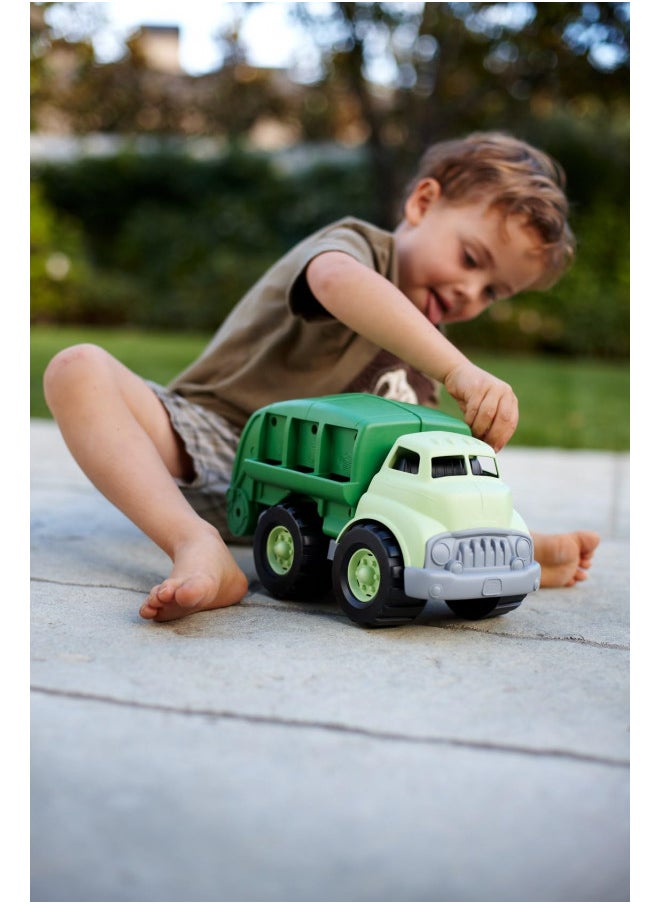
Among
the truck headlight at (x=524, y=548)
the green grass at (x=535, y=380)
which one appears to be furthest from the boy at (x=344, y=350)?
the green grass at (x=535, y=380)

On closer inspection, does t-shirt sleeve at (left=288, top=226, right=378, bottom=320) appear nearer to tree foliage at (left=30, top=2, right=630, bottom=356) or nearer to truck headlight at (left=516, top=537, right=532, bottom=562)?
truck headlight at (left=516, top=537, right=532, bottom=562)

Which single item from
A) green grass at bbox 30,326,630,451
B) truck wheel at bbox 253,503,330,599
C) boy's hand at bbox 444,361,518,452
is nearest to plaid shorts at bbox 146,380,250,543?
truck wheel at bbox 253,503,330,599

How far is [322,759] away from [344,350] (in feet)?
3.71

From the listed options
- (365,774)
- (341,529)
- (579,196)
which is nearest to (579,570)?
(341,529)

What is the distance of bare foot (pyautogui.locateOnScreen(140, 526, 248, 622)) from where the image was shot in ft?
4.47

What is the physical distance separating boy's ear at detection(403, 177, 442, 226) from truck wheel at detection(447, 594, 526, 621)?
3.09 feet

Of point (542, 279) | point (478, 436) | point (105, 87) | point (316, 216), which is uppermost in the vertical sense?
point (105, 87)

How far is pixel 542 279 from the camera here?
2225 millimetres

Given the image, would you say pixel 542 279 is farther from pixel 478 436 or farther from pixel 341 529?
pixel 341 529

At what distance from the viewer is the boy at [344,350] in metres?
1.60

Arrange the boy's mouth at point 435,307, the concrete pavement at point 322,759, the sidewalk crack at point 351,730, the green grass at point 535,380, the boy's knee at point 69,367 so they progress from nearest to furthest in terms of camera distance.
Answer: the concrete pavement at point 322,759 → the sidewalk crack at point 351,730 → the boy's knee at point 69,367 → the boy's mouth at point 435,307 → the green grass at point 535,380

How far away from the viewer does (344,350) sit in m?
1.96

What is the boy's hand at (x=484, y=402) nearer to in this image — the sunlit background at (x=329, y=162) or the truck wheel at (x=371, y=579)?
the truck wheel at (x=371, y=579)

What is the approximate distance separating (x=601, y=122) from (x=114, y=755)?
9.65 m
